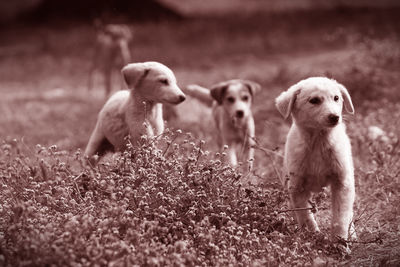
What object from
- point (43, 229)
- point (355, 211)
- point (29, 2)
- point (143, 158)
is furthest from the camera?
point (29, 2)

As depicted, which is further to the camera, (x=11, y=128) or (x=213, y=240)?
(x=11, y=128)

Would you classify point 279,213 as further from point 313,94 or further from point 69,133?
point 69,133

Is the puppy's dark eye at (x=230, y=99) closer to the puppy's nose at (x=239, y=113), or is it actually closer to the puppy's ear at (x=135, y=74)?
the puppy's nose at (x=239, y=113)

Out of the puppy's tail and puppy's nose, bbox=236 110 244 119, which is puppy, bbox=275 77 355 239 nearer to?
puppy's nose, bbox=236 110 244 119

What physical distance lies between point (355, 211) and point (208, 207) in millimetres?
1642

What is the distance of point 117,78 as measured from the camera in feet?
53.7

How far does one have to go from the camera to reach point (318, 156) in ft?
17.3

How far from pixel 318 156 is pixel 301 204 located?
1.30 feet

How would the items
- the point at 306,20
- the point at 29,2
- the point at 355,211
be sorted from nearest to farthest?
the point at 355,211, the point at 306,20, the point at 29,2

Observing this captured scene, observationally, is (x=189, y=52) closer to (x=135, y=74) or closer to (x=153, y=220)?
(x=135, y=74)

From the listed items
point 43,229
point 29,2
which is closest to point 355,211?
point 43,229

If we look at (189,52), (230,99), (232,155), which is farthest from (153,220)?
(189,52)

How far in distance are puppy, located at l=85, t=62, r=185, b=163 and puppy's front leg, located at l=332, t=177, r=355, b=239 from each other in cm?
172

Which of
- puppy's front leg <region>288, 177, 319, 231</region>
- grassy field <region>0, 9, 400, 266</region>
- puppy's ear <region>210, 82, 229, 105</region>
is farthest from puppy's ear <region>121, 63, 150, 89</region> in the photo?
puppy's ear <region>210, 82, 229, 105</region>
